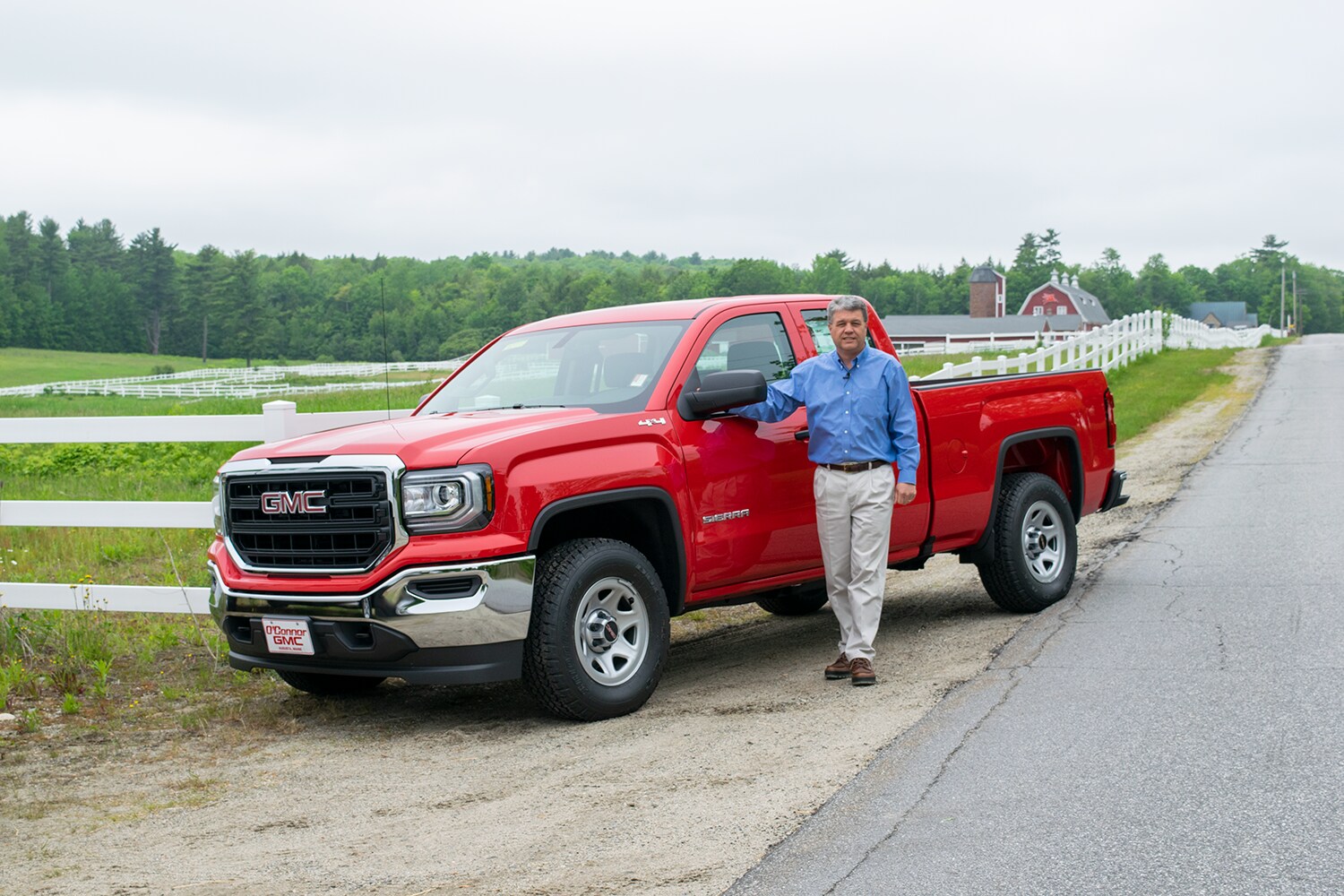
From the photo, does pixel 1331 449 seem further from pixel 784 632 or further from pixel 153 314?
pixel 153 314

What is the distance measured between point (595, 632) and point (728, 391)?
1359mm

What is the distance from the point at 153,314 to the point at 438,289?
255 feet

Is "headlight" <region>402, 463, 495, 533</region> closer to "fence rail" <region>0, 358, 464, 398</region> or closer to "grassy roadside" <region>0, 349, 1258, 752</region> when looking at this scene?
"grassy roadside" <region>0, 349, 1258, 752</region>

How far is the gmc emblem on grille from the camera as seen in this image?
641cm

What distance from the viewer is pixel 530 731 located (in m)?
6.55

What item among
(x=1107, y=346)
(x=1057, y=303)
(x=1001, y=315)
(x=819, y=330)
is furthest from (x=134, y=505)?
(x=1001, y=315)

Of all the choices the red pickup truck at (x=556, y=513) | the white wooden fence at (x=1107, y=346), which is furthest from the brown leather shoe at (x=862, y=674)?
the white wooden fence at (x=1107, y=346)

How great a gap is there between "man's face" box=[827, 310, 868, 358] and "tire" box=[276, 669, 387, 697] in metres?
3.03

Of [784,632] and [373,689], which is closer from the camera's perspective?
[373,689]

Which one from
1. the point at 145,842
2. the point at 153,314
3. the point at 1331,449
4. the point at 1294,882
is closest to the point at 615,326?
the point at 145,842

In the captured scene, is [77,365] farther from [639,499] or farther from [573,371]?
[639,499]

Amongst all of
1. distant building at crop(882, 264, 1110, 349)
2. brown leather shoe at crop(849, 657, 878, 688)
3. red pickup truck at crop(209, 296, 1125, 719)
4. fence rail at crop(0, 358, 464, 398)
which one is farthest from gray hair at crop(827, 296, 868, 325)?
distant building at crop(882, 264, 1110, 349)

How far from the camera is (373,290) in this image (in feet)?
33.1

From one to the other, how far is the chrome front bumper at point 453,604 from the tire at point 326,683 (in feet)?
4.17
